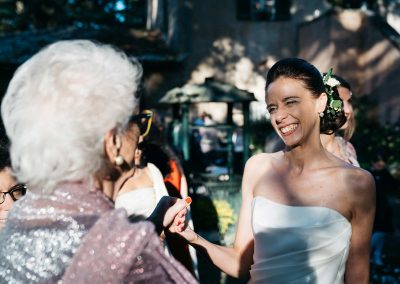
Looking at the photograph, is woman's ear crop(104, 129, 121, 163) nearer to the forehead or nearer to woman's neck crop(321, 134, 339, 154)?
the forehead

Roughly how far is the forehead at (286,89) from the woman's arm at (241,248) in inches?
16.2

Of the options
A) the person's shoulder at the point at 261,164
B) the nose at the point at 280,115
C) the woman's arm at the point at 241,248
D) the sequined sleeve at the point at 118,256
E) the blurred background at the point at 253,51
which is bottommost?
the blurred background at the point at 253,51

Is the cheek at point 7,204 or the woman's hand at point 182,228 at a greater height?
the woman's hand at point 182,228

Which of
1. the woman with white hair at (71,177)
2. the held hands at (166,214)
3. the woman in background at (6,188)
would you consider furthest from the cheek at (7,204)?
the woman with white hair at (71,177)

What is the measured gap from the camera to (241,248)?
2391mm

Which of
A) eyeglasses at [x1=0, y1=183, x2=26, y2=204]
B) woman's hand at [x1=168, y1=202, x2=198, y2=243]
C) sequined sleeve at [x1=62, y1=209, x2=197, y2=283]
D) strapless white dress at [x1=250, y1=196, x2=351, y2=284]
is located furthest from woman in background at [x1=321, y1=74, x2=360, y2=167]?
sequined sleeve at [x1=62, y1=209, x2=197, y2=283]

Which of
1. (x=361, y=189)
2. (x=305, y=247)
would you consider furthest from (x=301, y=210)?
(x=361, y=189)

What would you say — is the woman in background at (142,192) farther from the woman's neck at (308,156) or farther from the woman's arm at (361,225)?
the woman's arm at (361,225)

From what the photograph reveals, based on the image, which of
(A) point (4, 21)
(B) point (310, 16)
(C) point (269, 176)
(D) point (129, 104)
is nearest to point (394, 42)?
(B) point (310, 16)

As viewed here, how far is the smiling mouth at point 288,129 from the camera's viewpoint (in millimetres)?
2242

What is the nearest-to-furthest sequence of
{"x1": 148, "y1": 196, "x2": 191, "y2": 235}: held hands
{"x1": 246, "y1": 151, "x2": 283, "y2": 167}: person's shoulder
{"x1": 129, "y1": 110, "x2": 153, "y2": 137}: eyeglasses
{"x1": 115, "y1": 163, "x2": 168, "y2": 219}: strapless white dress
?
{"x1": 129, "y1": 110, "x2": 153, "y2": 137}: eyeglasses
{"x1": 148, "y1": 196, "x2": 191, "y2": 235}: held hands
{"x1": 246, "y1": 151, "x2": 283, "y2": 167}: person's shoulder
{"x1": 115, "y1": 163, "x2": 168, "y2": 219}: strapless white dress

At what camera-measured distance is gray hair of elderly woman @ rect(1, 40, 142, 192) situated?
1375 mm

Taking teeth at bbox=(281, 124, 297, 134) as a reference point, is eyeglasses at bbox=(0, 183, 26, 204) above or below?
below

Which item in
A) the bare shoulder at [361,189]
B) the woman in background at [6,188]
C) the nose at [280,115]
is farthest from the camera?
the woman in background at [6,188]
